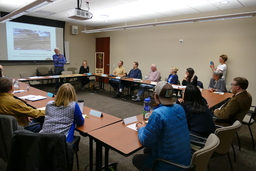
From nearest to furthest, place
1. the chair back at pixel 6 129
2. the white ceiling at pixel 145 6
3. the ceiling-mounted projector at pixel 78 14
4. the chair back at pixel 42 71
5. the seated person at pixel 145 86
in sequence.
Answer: the chair back at pixel 6 129 < the ceiling-mounted projector at pixel 78 14 < the white ceiling at pixel 145 6 < the seated person at pixel 145 86 < the chair back at pixel 42 71

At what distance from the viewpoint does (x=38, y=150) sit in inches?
49.8

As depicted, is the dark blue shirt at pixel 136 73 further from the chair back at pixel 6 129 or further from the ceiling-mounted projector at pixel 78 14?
the chair back at pixel 6 129

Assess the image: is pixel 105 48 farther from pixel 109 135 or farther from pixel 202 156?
pixel 202 156

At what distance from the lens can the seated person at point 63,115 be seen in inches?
67.4

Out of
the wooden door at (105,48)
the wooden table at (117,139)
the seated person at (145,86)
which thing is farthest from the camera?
the wooden door at (105,48)

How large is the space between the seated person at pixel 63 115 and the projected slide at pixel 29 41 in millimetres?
6372

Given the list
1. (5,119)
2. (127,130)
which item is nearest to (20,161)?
(5,119)

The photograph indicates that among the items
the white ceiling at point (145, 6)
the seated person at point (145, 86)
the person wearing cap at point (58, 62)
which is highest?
the white ceiling at point (145, 6)

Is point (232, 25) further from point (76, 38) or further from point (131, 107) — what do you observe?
point (76, 38)

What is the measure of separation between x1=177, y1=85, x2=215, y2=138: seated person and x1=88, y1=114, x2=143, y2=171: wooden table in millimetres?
643

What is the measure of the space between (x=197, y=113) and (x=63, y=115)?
4.42 feet

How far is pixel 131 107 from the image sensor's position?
16.3 feet

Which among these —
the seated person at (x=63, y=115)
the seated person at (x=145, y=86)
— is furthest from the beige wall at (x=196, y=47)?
the seated person at (x=63, y=115)

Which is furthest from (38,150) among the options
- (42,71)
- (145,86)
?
(42,71)
